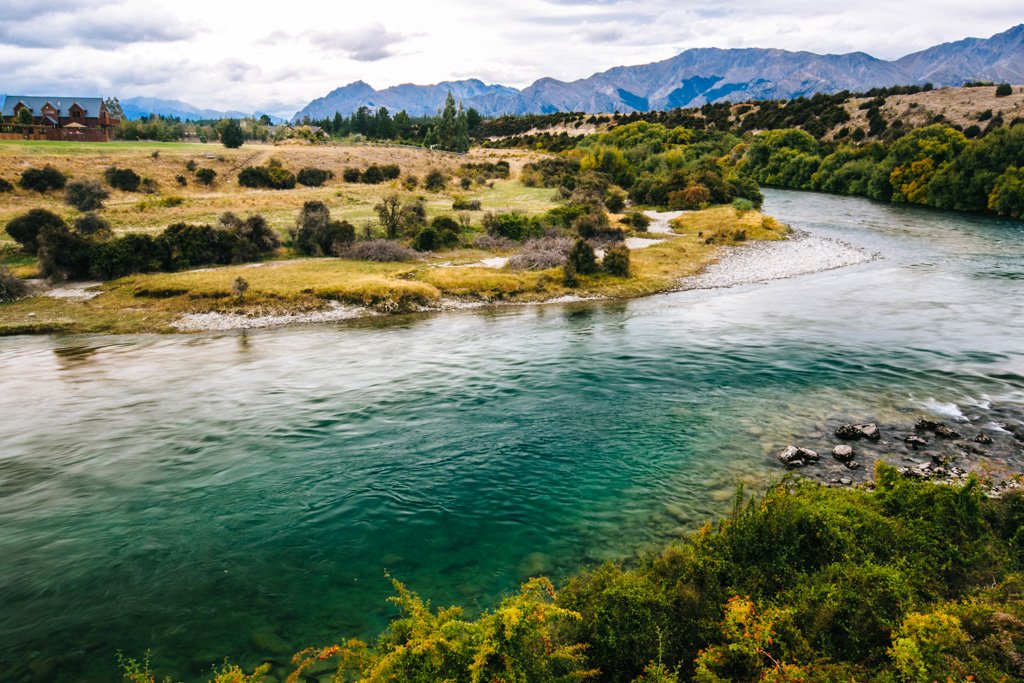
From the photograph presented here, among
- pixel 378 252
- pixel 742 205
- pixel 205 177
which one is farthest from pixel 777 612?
pixel 205 177

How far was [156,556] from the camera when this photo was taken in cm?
1241

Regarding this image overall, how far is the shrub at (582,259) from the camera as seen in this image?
39.9 metres

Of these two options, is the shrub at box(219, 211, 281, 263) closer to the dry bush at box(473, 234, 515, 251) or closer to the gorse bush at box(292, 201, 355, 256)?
the gorse bush at box(292, 201, 355, 256)

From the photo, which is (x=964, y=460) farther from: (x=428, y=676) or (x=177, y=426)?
(x=177, y=426)

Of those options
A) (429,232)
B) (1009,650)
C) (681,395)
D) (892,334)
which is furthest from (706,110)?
(1009,650)

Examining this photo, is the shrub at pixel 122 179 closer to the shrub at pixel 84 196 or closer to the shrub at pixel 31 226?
the shrub at pixel 84 196

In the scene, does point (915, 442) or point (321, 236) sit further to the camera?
point (321, 236)

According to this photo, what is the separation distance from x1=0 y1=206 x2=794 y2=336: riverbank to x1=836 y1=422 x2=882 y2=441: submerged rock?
20.5 meters

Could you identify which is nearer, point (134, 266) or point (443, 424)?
point (443, 424)

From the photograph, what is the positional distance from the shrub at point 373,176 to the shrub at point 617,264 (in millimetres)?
53625

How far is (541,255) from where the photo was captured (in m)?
42.4

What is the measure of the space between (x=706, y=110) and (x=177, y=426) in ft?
541

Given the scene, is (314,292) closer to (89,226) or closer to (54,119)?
(89,226)

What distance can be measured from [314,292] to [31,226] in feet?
80.5
